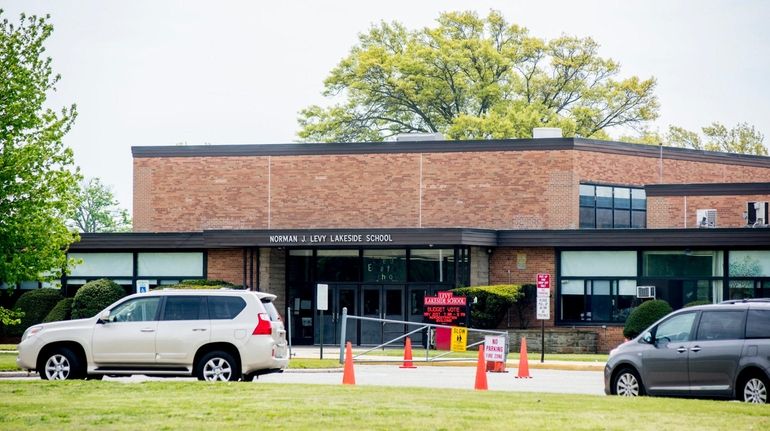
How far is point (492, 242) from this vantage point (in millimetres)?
46438

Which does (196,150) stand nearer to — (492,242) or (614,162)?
(492,242)

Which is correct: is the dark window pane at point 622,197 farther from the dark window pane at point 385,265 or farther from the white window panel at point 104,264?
the white window panel at point 104,264

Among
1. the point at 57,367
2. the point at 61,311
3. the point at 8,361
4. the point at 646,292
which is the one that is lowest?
the point at 8,361

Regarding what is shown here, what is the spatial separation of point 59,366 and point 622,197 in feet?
106

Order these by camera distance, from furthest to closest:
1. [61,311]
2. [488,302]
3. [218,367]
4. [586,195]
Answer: [586,195]
[61,311]
[488,302]
[218,367]

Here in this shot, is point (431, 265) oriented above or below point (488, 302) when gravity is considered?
above

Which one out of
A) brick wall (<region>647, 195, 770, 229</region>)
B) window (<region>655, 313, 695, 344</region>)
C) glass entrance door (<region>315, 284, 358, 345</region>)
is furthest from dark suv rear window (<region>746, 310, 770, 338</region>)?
glass entrance door (<region>315, 284, 358, 345</region>)

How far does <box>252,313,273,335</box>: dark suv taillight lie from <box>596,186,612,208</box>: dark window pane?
95.4 ft

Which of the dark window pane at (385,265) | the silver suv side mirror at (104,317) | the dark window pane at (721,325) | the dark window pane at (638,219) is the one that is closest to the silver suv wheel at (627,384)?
the dark window pane at (721,325)

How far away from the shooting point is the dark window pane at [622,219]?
51778 mm

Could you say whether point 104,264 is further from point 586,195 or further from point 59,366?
point 59,366

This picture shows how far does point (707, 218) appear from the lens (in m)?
46.5

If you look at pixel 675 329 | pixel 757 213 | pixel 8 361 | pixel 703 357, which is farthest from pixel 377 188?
pixel 703 357

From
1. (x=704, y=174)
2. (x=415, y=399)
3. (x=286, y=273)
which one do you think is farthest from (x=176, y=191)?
(x=415, y=399)
